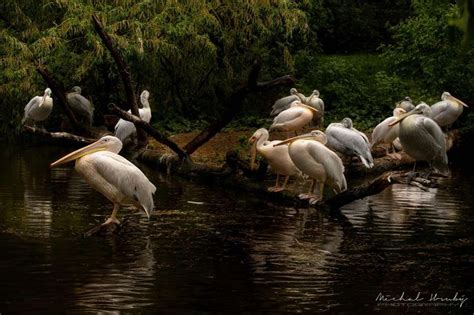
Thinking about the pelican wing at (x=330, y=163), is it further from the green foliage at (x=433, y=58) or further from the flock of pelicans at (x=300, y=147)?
the green foliage at (x=433, y=58)

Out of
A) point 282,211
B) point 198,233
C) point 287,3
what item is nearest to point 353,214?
point 282,211

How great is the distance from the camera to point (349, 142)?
12.0 metres

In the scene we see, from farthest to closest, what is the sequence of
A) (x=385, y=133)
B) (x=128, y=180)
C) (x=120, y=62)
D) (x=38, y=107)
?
1. (x=38, y=107)
2. (x=385, y=133)
3. (x=120, y=62)
4. (x=128, y=180)

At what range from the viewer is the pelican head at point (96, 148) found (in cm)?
873

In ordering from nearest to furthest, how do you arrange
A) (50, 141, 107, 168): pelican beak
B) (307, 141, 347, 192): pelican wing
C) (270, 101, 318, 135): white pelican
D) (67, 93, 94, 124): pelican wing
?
1. (50, 141, 107, 168): pelican beak
2. (307, 141, 347, 192): pelican wing
3. (270, 101, 318, 135): white pelican
4. (67, 93, 94, 124): pelican wing

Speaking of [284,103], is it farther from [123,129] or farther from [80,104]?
[80,104]

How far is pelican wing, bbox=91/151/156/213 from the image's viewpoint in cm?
827

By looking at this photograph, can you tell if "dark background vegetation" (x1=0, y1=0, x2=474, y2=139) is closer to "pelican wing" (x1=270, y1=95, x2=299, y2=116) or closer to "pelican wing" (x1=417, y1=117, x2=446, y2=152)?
"pelican wing" (x1=270, y1=95, x2=299, y2=116)

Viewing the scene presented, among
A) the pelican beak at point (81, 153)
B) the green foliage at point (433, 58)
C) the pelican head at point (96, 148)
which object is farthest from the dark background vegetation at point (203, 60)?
the pelican beak at point (81, 153)

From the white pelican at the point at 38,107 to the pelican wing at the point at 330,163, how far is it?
762 centimetres

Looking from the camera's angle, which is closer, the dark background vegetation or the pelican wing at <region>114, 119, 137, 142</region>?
the pelican wing at <region>114, 119, 137, 142</region>

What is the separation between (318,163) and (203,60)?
25.4 feet

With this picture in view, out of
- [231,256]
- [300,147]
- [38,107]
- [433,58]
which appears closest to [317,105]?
[433,58]
